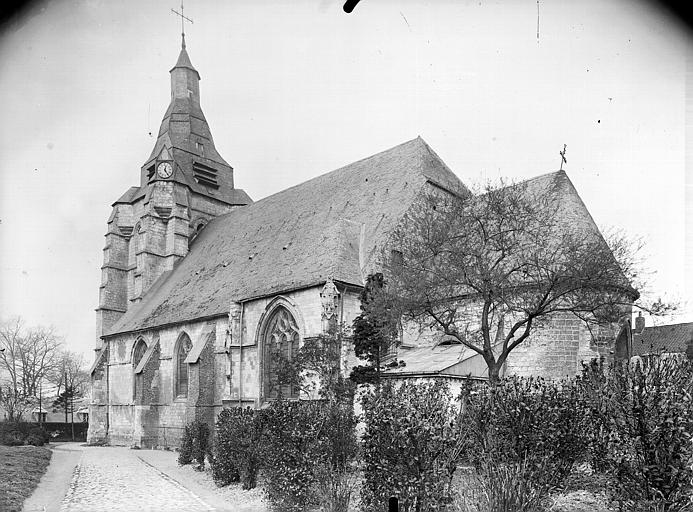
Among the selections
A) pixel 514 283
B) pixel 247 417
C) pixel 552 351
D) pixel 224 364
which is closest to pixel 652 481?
pixel 514 283

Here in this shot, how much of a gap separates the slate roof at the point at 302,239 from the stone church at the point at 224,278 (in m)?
0.07

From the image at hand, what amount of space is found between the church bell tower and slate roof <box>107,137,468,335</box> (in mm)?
2427

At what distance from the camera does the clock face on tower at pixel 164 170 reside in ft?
110

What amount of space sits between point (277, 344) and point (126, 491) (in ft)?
29.4

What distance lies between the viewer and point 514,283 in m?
13.4

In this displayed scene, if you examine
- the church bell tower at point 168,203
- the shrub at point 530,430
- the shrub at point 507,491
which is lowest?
the shrub at point 507,491

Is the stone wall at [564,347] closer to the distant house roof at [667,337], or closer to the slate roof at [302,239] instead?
the slate roof at [302,239]

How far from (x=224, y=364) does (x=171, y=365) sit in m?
4.54

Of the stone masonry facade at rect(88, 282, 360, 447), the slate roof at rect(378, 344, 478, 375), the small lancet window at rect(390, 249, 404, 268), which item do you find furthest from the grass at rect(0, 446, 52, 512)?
the small lancet window at rect(390, 249, 404, 268)

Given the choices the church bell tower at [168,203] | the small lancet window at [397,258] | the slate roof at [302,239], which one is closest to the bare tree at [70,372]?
the church bell tower at [168,203]

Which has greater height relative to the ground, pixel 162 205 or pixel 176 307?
pixel 162 205

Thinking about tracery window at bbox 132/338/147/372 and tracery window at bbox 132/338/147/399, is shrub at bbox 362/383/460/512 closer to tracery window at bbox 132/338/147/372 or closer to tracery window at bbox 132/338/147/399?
tracery window at bbox 132/338/147/399

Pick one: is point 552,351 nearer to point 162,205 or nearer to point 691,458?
point 691,458

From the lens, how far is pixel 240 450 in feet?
41.2
